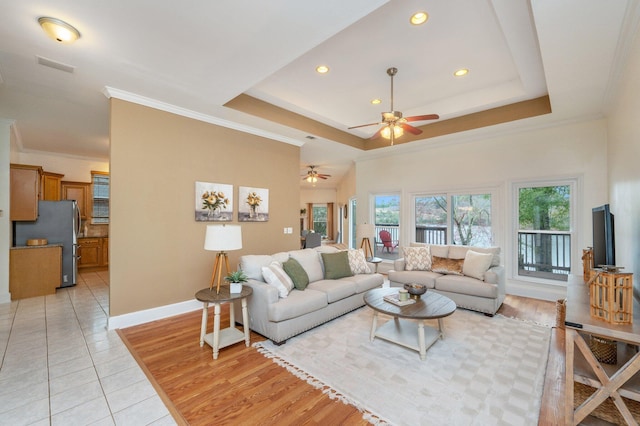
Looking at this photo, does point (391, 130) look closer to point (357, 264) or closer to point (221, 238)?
point (357, 264)

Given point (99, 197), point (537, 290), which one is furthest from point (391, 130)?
point (99, 197)

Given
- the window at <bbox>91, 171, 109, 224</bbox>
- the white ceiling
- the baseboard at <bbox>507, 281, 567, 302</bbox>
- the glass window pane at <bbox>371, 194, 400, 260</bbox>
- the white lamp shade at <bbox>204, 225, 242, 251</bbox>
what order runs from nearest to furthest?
the white ceiling, the white lamp shade at <bbox>204, 225, 242, 251</bbox>, the baseboard at <bbox>507, 281, 567, 302</bbox>, the glass window pane at <bbox>371, 194, 400, 260</bbox>, the window at <bbox>91, 171, 109, 224</bbox>

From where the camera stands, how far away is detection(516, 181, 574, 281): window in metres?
4.55

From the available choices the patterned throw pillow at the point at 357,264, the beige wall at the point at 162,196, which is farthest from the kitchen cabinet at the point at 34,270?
the patterned throw pillow at the point at 357,264

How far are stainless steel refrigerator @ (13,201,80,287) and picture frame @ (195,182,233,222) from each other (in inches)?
134

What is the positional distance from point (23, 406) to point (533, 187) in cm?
680

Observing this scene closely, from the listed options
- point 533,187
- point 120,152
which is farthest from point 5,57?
point 533,187

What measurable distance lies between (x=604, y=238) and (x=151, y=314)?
197 inches

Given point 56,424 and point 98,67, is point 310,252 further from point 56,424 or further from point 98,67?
point 98,67

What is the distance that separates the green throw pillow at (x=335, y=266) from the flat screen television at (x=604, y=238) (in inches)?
108

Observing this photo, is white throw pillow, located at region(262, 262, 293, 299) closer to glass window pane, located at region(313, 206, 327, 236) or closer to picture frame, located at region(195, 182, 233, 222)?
picture frame, located at region(195, 182, 233, 222)

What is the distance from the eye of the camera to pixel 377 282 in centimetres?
430

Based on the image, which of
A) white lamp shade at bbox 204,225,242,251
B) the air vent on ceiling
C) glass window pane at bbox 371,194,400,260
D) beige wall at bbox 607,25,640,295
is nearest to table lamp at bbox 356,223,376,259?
glass window pane at bbox 371,194,400,260

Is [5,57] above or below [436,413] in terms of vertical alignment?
above
